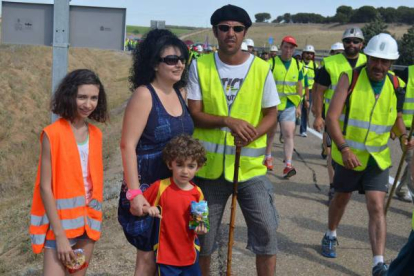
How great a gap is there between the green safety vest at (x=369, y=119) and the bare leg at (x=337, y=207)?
0.38 metres

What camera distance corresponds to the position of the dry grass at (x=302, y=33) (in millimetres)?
85062

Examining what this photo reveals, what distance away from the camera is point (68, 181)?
342 centimetres

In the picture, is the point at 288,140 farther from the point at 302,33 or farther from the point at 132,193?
the point at 302,33

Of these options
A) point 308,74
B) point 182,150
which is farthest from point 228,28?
point 308,74

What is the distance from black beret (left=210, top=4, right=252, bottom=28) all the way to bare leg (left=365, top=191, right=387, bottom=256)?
1.88 metres

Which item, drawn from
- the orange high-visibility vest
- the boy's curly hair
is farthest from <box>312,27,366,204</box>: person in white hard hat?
the orange high-visibility vest

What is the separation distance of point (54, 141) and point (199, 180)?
1.05m

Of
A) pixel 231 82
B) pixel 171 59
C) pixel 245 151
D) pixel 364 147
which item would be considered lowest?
pixel 364 147

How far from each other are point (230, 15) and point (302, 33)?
321 ft

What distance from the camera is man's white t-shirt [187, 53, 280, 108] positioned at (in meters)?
3.91

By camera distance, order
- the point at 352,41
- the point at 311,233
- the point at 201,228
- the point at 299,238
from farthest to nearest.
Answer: the point at 352,41 < the point at 311,233 < the point at 299,238 < the point at 201,228

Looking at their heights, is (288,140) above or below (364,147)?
below

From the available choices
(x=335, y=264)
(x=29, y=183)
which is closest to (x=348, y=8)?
(x=29, y=183)

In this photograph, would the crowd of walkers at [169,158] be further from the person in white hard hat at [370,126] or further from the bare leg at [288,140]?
the bare leg at [288,140]
